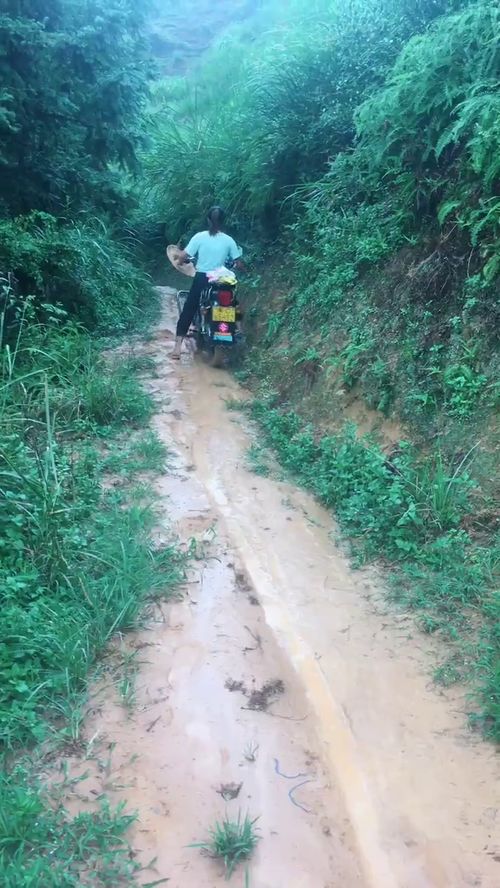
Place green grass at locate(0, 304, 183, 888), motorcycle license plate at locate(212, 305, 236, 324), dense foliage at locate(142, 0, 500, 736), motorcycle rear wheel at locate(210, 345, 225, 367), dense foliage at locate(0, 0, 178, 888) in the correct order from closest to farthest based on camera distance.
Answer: green grass at locate(0, 304, 183, 888)
dense foliage at locate(0, 0, 178, 888)
dense foliage at locate(142, 0, 500, 736)
motorcycle license plate at locate(212, 305, 236, 324)
motorcycle rear wheel at locate(210, 345, 225, 367)

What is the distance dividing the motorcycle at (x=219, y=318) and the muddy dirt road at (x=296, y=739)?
141 inches

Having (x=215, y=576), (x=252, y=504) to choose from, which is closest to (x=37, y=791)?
(x=215, y=576)

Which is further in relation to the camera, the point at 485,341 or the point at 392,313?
the point at 392,313

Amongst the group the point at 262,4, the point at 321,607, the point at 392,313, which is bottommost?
the point at 321,607

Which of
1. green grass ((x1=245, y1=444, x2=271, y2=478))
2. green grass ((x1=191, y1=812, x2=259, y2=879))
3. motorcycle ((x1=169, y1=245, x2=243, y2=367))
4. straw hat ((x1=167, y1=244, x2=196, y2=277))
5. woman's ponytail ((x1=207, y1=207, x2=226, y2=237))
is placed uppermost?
woman's ponytail ((x1=207, y1=207, x2=226, y2=237))

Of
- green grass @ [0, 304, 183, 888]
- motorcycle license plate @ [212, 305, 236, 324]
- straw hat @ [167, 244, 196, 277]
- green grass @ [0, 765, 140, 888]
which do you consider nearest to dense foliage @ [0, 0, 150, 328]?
straw hat @ [167, 244, 196, 277]

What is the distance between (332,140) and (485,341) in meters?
4.28

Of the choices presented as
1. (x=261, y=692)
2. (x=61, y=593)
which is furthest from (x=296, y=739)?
(x=61, y=593)

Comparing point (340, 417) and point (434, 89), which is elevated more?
point (434, 89)

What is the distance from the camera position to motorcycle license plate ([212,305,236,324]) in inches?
301

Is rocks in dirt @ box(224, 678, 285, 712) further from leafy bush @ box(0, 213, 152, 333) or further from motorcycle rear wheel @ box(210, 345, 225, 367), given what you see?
leafy bush @ box(0, 213, 152, 333)

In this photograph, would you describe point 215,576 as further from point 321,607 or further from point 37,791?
point 37,791

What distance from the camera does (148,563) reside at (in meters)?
4.14

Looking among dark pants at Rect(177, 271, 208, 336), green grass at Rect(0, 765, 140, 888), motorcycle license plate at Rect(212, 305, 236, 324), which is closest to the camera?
green grass at Rect(0, 765, 140, 888)
